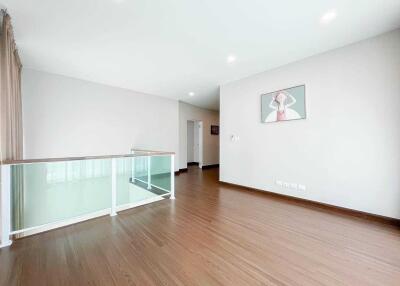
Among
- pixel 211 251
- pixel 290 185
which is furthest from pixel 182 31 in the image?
pixel 290 185

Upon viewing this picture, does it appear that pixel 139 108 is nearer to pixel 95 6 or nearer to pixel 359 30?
pixel 95 6

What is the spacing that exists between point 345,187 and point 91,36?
4798 mm

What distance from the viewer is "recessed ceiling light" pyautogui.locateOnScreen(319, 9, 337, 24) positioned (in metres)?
2.23

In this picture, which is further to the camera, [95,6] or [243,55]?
[243,55]

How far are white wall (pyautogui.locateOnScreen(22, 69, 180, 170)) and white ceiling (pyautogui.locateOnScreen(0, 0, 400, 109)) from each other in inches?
21.0

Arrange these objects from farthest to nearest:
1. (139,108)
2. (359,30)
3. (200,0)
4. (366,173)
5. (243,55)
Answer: (139,108)
(243,55)
(366,173)
(359,30)
(200,0)

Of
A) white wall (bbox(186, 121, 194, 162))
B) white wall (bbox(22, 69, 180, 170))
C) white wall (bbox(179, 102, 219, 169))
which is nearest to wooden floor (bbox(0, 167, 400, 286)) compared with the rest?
white wall (bbox(22, 69, 180, 170))

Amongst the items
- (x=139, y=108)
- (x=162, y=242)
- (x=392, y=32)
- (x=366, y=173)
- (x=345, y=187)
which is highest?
(x=392, y=32)

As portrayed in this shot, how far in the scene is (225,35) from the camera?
8.80 feet

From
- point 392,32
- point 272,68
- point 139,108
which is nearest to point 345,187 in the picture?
point 392,32

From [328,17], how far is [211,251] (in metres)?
3.28

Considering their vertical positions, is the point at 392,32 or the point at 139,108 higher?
the point at 392,32

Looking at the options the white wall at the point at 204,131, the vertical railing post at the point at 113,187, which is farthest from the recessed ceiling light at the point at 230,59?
the white wall at the point at 204,131

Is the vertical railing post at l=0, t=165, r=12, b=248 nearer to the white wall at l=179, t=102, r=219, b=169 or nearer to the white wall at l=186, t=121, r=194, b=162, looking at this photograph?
the white wall at l=179, t=102, r=219, b=169
